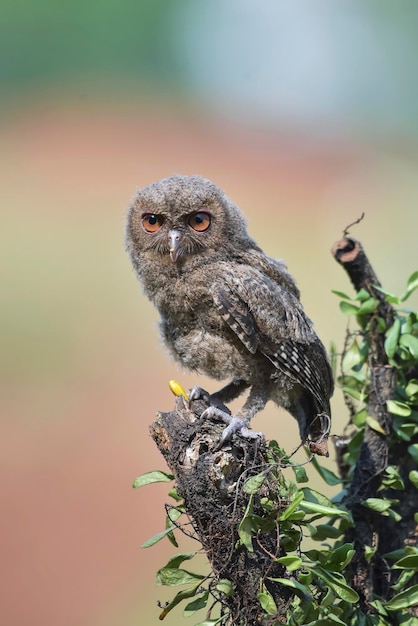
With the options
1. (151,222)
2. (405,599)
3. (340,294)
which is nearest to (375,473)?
(405,599)

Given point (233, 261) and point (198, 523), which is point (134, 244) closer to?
point (233, 261)

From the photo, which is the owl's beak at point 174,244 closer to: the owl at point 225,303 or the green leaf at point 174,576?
the owl at point 225,303

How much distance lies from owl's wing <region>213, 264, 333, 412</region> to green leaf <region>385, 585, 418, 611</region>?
38.5 inches

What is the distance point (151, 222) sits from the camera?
3723 millimetres

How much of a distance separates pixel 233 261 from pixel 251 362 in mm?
539

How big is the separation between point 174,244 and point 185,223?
0.17 meters

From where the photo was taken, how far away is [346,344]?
11.8 ft

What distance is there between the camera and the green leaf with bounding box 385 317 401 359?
130 inches

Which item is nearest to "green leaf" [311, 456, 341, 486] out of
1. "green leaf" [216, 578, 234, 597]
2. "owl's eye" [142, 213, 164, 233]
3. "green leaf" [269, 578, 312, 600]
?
"green leaf" [269, 578, 312, 600]

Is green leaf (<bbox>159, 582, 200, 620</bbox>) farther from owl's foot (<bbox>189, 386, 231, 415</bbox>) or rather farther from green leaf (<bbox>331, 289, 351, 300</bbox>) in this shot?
green leaf (<bbox>331, 289, 351, 300</bbox>)

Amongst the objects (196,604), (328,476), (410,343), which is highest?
(410,343)

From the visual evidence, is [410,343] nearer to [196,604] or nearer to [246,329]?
[246,329]

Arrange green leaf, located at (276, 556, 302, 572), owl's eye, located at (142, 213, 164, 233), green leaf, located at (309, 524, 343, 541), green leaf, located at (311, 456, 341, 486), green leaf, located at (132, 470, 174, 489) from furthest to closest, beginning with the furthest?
1. owl's eye, located at (142, 213, 164, 233)
2. green leaf, located at (311, 456, 341, 486)
3. green leaf, located at (309, 524, 343, 541)
4. green leaf, located at (132, 470, 174, 489)
5. green leaf, located at (276, 556, 302, 572)

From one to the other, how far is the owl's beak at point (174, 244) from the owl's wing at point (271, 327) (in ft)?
0.81
